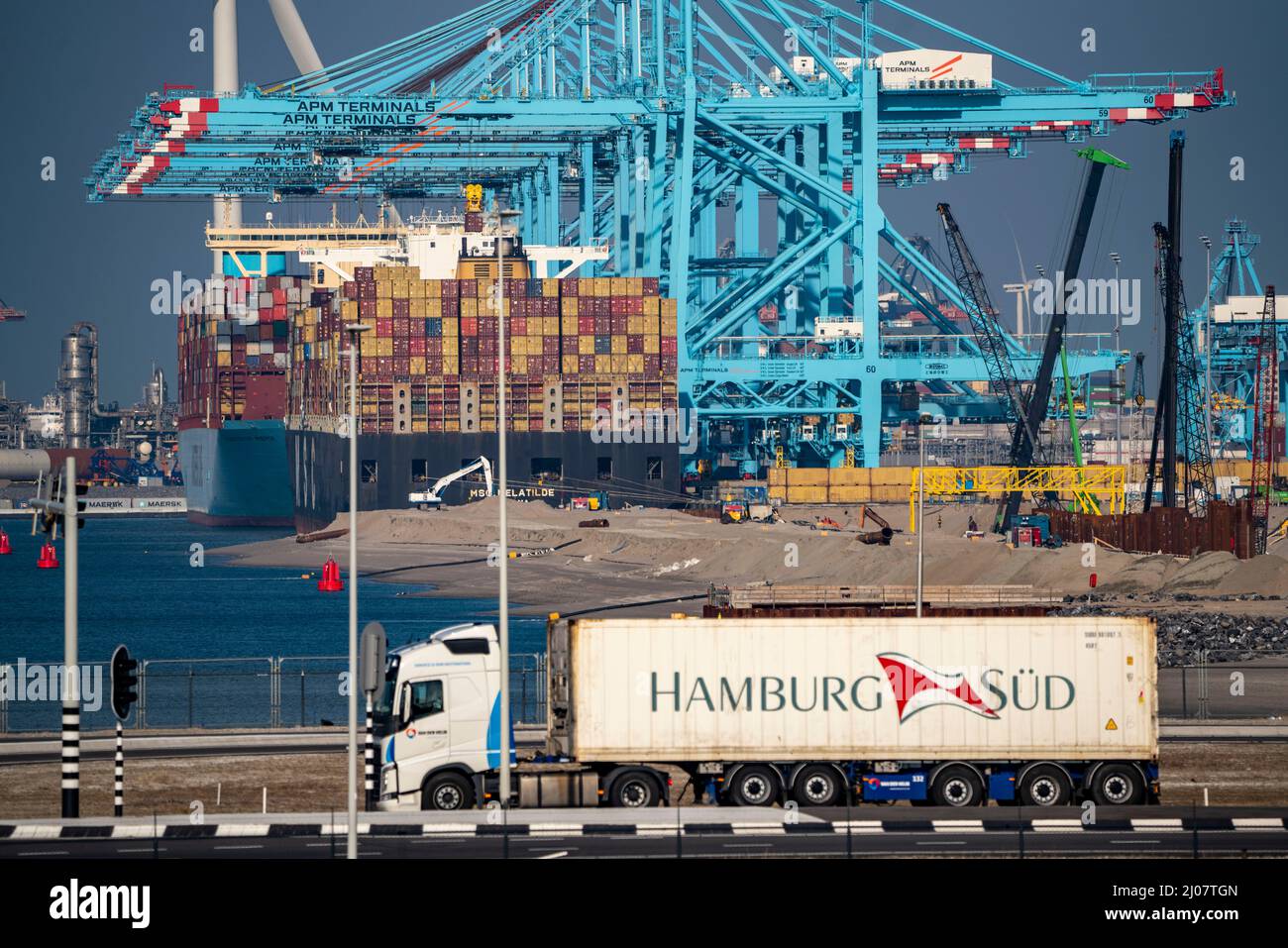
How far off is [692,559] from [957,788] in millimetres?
70582

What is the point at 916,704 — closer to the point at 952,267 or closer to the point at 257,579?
the point at 257,579

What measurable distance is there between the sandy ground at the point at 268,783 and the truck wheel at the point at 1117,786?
2009 millimetres

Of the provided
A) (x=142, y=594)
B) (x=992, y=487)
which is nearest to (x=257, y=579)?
(x=142, y=594)

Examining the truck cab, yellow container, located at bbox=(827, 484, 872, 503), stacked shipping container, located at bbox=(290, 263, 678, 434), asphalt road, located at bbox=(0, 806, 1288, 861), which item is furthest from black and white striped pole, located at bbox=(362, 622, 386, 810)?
stacked shipping container, located at bbox=(290, 263, 678, 434)

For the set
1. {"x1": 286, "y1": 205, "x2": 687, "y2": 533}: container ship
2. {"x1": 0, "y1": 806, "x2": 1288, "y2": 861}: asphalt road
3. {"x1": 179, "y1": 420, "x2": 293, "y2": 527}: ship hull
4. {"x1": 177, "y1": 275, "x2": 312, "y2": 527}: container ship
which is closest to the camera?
{"x1": 0, "y1": 806, "x2": 1288, "y2": 861}: asphalt road

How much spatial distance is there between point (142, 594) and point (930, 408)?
2533 inches

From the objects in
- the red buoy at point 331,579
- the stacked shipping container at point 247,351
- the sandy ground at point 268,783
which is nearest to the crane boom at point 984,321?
the red buoy at point 331,579

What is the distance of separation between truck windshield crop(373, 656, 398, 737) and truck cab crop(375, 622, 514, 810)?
15mm

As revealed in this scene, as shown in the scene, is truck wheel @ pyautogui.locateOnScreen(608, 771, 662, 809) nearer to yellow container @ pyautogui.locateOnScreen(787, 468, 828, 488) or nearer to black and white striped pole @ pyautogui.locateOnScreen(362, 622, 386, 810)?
black and white striped pole @ pyautogui.locateOnScreen(362, 622, 386, 810)

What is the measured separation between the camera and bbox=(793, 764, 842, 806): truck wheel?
2878 centimetres

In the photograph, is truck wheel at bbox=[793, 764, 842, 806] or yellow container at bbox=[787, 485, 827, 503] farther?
yellow container at bbox=[787, 485, 827, 503]

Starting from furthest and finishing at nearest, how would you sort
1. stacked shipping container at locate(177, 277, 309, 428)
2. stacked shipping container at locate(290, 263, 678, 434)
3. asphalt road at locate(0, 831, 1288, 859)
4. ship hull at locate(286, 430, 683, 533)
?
stacked shipping container at locate(177, 277, 309, 428), ship hull at locate(286, 430, 683, 533), stacked shipping container at locate(290, 263, 678, 434), asphalt road at locate(0, 831, 1288, 859)

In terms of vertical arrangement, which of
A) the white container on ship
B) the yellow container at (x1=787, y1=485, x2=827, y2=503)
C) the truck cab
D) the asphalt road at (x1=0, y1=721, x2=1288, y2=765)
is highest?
the white container on ship
